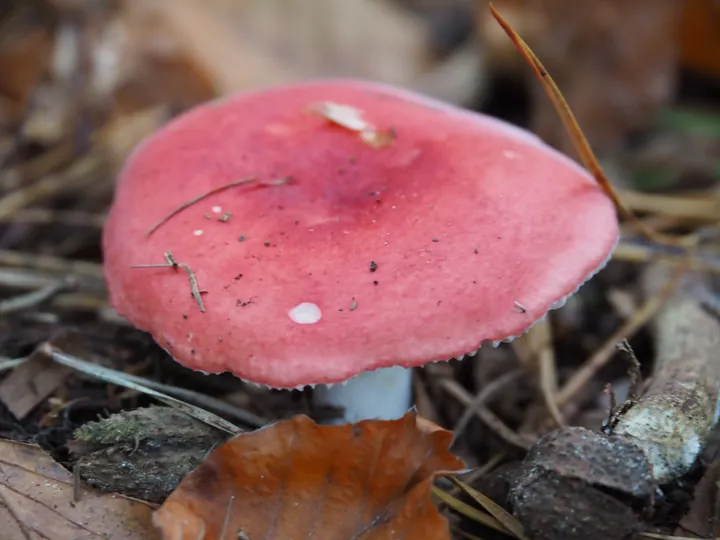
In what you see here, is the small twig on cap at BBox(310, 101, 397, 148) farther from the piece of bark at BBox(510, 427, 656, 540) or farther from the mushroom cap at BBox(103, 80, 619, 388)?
the piece of bark at BBox(510, 427, 656, 540)

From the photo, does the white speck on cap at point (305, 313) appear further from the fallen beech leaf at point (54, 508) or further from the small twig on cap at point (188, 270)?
the fallen beech leaf at point (54, 508)

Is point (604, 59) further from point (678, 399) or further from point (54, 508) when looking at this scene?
point (54, 508)

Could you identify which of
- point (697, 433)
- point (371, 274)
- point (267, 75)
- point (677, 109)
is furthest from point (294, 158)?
point (677, 109)

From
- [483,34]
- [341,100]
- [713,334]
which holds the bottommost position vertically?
[713,334]

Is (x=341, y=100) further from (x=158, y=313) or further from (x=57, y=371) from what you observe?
(x=57, y=371)

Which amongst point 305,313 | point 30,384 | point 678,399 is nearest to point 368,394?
point 305,313

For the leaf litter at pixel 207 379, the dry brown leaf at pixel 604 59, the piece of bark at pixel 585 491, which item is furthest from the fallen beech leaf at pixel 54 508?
the dry brown leaf at pixel 604 59

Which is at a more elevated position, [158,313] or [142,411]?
[158,313]
